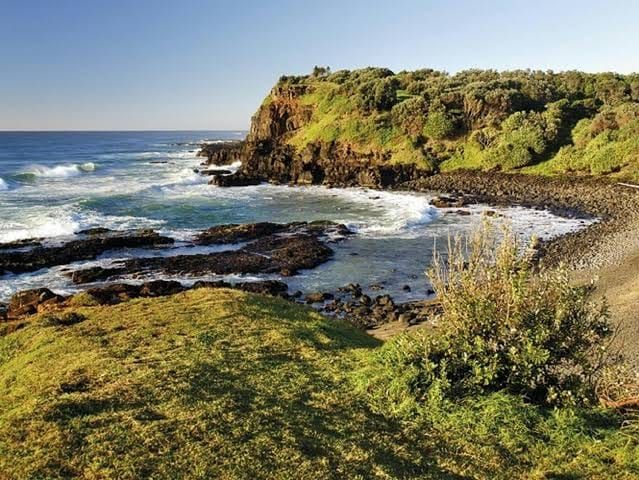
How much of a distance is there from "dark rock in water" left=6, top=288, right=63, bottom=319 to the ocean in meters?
5.07

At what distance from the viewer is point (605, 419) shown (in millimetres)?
7430

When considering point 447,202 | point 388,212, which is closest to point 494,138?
point 447,202

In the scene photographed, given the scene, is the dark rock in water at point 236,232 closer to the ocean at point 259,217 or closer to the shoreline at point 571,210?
the ocean at point 259,217

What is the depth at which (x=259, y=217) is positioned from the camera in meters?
41.5

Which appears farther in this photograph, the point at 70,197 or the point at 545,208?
the point at 70,197

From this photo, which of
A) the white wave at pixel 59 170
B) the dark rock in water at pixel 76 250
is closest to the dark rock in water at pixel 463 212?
the dark rock in water at pixel 76 250

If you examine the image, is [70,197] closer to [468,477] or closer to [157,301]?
[157,301]

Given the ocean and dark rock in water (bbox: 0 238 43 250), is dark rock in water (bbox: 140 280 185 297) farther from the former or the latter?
dark rock in water (bbox: 0 238 43 250)

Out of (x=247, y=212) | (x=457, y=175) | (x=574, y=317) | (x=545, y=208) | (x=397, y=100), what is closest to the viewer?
(x=574, y=317)

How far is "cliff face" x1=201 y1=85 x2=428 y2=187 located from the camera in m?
58.7

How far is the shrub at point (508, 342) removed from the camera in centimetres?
767

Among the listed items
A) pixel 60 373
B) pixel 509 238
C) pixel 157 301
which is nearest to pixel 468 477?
pixel 509 238

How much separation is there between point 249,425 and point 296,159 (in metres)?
58.9

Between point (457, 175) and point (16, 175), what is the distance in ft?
183
